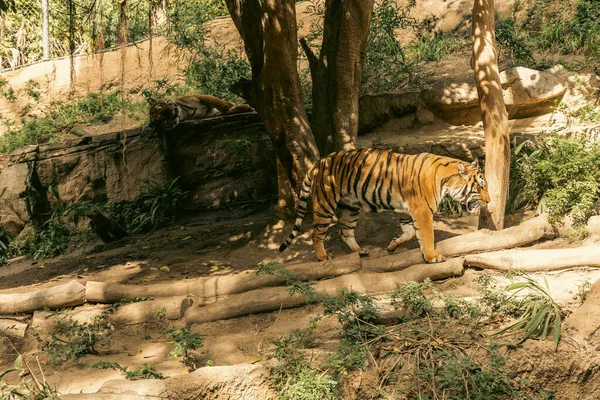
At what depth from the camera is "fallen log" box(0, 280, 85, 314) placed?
23.6 ft

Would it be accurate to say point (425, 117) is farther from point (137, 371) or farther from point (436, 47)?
point (137, 371)

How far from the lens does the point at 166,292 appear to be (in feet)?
24.0

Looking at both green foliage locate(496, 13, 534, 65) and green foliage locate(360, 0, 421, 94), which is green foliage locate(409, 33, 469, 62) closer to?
green foliage locate(360, 0, 421, 94)

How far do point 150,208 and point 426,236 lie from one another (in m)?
5.09

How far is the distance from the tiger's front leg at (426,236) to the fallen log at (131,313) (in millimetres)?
2458

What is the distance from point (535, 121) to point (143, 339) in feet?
22.7

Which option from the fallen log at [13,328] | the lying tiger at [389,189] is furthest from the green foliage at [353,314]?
the fallen log at [13,328]

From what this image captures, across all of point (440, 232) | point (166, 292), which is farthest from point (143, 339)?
point (440, 232)

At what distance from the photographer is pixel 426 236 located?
726 centimetres

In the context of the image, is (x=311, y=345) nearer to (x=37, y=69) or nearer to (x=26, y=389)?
(x=26, y=389)

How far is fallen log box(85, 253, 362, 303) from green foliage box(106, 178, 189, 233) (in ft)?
10.5

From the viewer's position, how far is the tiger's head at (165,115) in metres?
11.0

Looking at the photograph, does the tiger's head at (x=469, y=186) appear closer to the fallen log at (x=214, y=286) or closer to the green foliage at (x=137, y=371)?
the fallen log at (x=214, y=286)

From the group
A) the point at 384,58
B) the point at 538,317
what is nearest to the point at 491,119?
the point at 538,317
